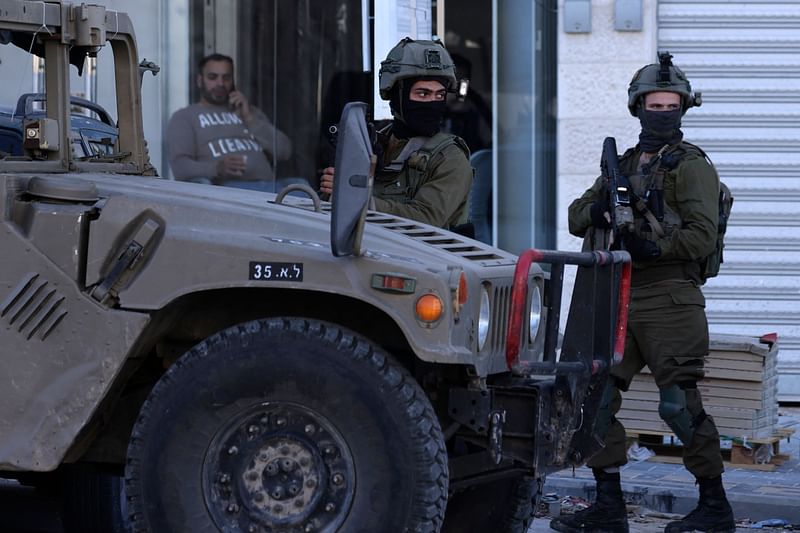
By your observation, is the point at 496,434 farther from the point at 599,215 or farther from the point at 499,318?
the point at 599,215

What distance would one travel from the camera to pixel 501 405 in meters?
5.22

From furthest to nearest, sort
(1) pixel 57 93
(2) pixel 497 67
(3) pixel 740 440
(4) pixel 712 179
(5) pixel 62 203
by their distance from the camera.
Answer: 1. (2) pixel 497 67
2. (3) pixel 740 440
3. (4) pixel 712 179
4. (1) pixel 57 93
5. (5) pixel 62 203

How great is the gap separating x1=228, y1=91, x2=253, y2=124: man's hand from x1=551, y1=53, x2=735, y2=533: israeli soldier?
5768 mm

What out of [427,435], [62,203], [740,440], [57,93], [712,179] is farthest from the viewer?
[740,440]

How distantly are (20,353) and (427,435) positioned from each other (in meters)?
1.37

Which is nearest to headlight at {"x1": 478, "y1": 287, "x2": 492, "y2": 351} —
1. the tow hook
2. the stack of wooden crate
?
the tow hook

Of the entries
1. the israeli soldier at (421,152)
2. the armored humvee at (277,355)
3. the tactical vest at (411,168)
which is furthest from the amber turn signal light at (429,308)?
the tactical vest at (411,168)

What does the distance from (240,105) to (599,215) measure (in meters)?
5.92

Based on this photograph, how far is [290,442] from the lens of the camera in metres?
4.89

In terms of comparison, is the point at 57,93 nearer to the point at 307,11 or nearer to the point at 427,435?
the point at 427,435

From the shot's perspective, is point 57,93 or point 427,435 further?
point 57,93

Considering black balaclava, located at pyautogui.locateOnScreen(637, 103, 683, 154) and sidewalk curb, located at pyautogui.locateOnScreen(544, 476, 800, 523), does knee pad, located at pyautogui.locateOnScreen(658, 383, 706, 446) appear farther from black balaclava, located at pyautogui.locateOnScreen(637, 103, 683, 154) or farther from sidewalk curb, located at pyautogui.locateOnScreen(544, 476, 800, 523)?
black balaclava, located at pyautogui.locateOnScreen(637, 103, 683, 154)

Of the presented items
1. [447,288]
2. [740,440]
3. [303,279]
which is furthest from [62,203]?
[740,440]

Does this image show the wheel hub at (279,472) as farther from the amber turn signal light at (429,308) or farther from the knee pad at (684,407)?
the knee pad at (684,407)
